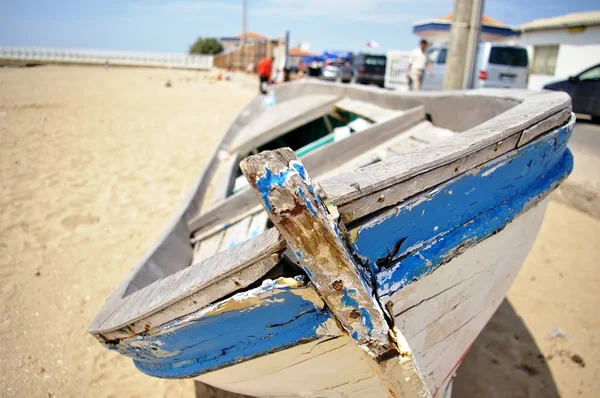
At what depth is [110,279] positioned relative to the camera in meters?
3.63

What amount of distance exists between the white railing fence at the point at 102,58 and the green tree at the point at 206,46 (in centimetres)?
1333

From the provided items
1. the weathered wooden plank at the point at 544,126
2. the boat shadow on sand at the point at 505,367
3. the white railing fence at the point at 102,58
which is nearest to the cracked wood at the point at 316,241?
the weathered wooden plank at the point at 544,126

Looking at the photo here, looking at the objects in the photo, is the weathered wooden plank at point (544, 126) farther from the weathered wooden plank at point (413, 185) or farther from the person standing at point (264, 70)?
the person standing at point (264, 70)

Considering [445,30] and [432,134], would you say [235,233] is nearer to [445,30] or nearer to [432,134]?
[432,134]

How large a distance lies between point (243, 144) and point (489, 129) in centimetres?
328

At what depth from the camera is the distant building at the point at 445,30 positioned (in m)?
21.4

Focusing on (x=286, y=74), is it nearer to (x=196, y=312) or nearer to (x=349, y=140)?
(x=349, y=140)

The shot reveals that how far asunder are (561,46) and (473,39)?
56.6 ft

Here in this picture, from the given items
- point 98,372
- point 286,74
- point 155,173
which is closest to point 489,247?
point 98,372

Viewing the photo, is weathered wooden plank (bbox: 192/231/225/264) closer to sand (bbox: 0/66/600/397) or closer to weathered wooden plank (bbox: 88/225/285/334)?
sand (bbox: 0/66/600/397)

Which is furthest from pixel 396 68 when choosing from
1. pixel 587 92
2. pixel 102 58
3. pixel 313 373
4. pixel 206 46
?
pixel 206 46

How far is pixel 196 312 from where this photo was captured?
47.0 inches

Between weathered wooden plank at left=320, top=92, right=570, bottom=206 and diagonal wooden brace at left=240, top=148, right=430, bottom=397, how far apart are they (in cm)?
11

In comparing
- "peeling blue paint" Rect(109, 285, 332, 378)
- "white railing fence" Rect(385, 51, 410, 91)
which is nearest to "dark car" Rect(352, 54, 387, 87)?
"white railing fence" Rect(385, 51, 410, 91)
